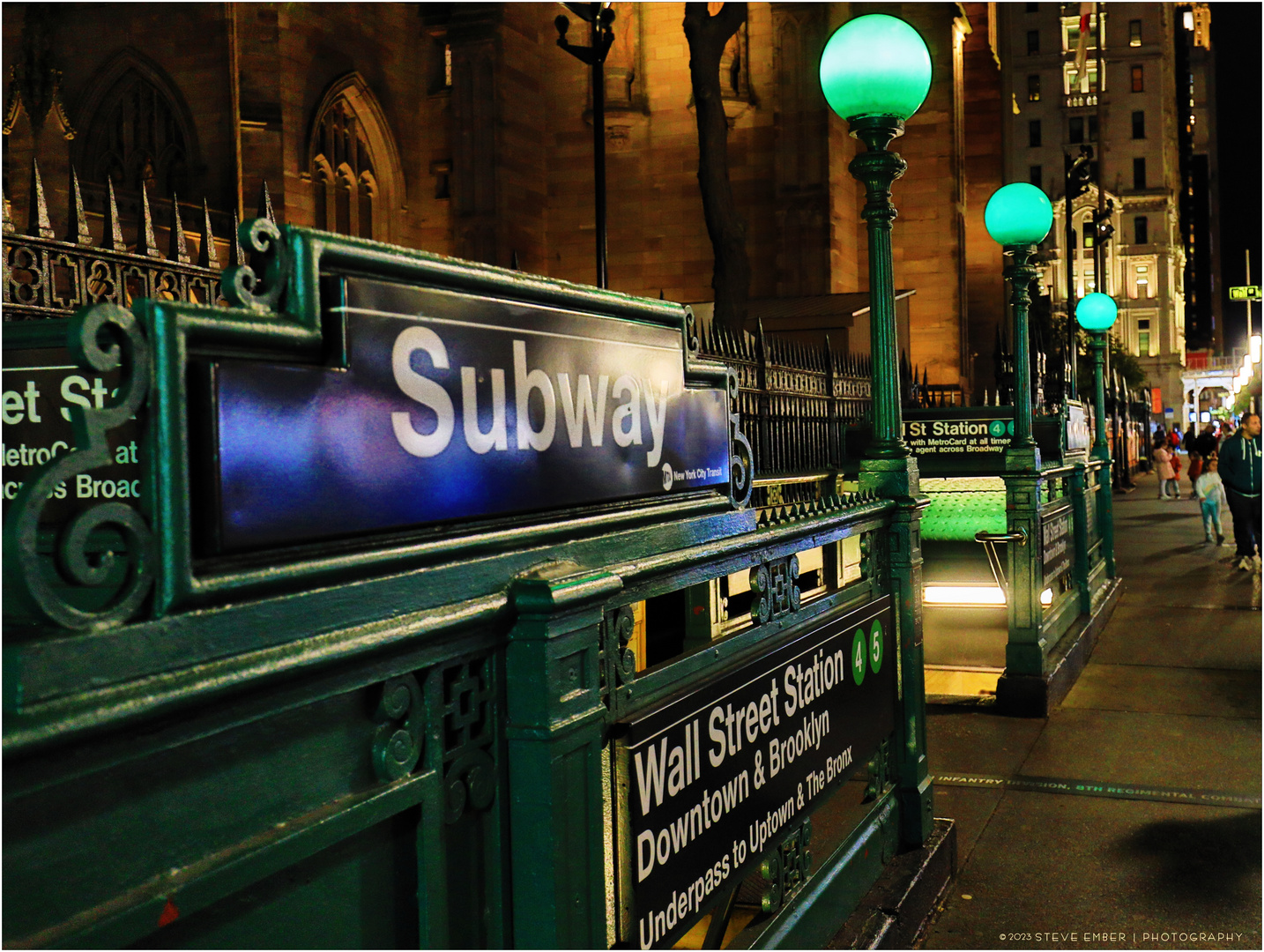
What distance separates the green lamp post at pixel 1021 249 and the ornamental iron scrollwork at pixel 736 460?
5.02 m

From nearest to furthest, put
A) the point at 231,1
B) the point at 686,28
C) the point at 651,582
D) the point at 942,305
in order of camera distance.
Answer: the point at 651,582 → the point at 686,28 → the point at 231,1 → the point at 942,305

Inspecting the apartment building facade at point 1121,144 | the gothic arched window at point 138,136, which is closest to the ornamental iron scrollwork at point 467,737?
the gothic arched window at point 138,136

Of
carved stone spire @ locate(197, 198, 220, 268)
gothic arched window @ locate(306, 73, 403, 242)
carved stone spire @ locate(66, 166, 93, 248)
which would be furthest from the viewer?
gothic arched window @ locate(306, 73, 403, 242)

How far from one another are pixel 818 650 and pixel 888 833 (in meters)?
1.20

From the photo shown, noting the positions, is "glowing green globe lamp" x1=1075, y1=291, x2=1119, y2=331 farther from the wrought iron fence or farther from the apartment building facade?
the apartment building facade

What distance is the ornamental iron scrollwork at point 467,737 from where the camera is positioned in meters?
2.06

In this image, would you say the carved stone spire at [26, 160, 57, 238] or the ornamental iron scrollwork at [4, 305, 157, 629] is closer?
the ornamental iron scrollwork at [4, 305, 157, 629]

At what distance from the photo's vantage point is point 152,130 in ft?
71.3

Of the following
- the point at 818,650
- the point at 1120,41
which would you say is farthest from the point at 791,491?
the point at 1120,41

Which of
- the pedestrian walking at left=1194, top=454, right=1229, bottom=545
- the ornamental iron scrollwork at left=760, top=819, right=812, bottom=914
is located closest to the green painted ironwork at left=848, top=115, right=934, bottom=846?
the ornamental iron scrollwork at left=760, top=819, right=812, bottom=914

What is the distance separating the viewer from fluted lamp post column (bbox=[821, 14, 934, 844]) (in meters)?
4.73

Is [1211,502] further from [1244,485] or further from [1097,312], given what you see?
[1097,312]

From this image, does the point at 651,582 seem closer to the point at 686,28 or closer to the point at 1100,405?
the point at 1100,405

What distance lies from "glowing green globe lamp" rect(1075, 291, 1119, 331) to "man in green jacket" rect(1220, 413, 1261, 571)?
227 cm
